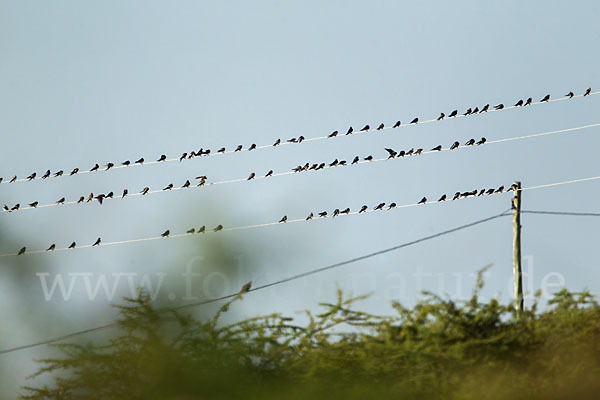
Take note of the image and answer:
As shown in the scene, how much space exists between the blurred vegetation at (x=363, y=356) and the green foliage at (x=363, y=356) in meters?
0.02

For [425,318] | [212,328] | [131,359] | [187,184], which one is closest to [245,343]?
[212,328]

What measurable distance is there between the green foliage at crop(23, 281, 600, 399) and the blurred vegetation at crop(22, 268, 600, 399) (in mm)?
16

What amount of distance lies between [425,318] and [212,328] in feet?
10.8

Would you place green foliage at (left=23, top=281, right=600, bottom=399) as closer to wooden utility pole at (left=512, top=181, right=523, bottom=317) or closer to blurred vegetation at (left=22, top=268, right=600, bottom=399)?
blurred vegetation at (left=22, top=268, right=600, bottom=399)

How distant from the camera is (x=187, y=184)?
4038 cm

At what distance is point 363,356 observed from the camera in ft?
52.9

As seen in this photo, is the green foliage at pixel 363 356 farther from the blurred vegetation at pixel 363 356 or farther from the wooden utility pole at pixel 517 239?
the wooden utility pole at pixel 517 239

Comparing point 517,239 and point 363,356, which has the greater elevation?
point 517,239

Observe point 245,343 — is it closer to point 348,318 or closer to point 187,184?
point 348,318

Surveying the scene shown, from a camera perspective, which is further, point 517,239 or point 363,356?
point 517,239

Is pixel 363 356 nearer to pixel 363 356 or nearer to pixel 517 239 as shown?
pixel 363 356

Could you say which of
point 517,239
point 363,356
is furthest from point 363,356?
point 517,239

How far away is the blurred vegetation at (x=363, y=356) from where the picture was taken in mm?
14445

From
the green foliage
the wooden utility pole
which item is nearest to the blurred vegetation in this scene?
the green foliage
